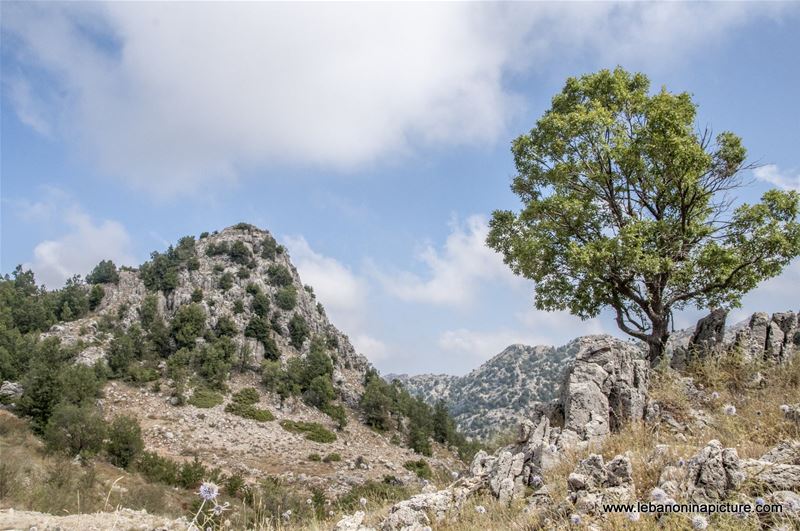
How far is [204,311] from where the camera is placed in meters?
72.2

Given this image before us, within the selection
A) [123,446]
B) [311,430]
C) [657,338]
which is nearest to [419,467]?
[311,430]

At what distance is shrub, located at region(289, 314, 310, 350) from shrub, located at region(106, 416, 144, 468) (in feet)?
154

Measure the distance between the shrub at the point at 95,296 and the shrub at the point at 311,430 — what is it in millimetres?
45248

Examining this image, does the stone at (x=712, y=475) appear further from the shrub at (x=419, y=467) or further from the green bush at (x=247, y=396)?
the green bush at (x=247, y=396)

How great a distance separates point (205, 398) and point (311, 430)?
13.3m

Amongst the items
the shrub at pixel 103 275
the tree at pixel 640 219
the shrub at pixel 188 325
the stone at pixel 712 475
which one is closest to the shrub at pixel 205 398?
the shrub at pixel 188 325

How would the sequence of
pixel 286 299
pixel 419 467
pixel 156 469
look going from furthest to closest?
pixel 286 299 → pixel 419 467 → pixel 156 469

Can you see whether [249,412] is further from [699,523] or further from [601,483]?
[699,523]

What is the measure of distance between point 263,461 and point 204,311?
36575 millimetres

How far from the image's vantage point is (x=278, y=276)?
3556 inches

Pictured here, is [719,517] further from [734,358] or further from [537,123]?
[537,123]

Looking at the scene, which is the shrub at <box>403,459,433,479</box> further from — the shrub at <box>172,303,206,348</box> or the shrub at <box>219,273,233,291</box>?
the shrub at <box>219,273,233,291</box>

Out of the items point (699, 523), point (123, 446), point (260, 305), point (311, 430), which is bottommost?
point (123, 446)

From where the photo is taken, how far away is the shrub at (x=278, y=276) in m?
89.9
